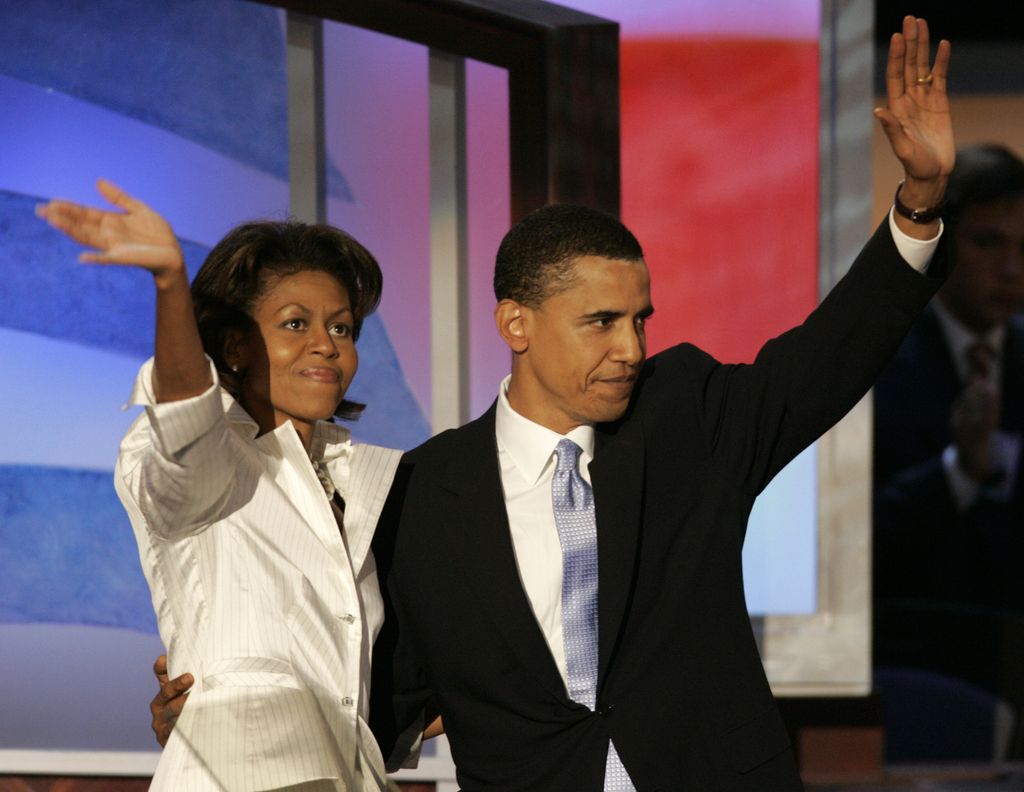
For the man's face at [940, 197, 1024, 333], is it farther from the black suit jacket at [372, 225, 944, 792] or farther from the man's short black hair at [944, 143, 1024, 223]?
the black suit jacket at [372, 225, 944, 792]

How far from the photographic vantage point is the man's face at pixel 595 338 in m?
1.98

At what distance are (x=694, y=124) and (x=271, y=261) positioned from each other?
2.23m

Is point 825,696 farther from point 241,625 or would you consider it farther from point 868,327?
point 241,625

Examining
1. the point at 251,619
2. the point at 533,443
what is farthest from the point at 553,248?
the point at 251,619

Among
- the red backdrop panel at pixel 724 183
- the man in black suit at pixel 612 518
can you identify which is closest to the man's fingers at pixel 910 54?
the man in black suit at pixel 612 518

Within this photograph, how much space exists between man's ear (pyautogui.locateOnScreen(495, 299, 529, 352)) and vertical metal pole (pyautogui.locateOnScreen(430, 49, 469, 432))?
4.49 ft

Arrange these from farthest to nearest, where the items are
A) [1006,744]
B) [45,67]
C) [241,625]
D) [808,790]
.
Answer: [1006,744]
[808,790]
[45,67]
[241,625]

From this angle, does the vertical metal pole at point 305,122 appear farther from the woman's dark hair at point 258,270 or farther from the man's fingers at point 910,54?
the man's fingers at point 910,54

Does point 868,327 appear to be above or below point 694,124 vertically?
below

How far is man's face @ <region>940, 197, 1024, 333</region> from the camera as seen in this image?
4.70 m

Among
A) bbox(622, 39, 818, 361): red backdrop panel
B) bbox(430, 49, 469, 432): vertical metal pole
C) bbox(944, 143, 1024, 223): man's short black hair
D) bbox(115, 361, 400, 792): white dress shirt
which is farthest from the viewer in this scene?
bbox(944, 143, 1024, 223): man's short black hair

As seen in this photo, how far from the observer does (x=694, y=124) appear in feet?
12.9

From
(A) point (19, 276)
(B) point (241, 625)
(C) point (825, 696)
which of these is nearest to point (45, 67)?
(A) point (19, 276)

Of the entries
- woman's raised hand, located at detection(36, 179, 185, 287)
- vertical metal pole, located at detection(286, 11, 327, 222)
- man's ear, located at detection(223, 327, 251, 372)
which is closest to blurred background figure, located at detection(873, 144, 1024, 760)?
vertical metal pole, located at detection(286, 11, 327, 222)
